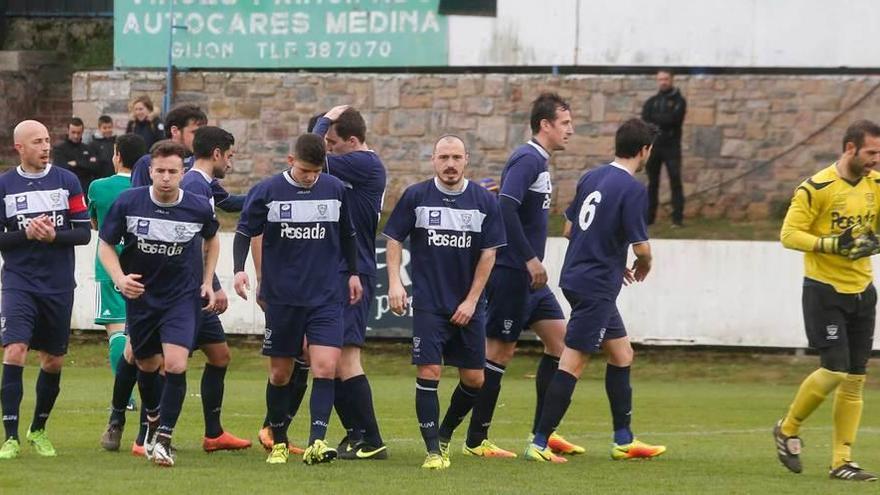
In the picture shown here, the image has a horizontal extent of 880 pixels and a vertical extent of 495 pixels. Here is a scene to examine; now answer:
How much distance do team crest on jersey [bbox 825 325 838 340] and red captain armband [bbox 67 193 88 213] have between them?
16.5 ft

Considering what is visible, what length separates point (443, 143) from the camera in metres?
11.2

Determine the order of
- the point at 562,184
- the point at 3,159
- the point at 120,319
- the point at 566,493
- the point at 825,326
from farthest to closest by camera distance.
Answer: the point at 3,159 < the point at 562,184 < the point at 120,319 < the point at 825,326 < the point at 566,493

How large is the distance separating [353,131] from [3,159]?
16962mm

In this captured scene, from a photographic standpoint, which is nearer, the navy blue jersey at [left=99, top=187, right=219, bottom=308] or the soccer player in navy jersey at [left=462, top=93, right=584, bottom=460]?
the navy blue jersey at [left=99, top=187, right=219, bottom=308]

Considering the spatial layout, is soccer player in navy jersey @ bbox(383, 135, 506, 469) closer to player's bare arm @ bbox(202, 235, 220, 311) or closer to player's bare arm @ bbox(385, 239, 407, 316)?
player's bare arm @ bbox(385, 239, 407, 316)

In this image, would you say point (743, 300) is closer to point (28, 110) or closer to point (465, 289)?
point (465, 289)

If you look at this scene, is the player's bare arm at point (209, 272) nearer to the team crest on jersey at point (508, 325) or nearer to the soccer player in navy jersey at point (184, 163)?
the soccer player in navy jersey at point (184, 163)

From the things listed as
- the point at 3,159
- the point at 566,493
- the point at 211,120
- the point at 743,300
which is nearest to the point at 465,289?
the point at 566,493

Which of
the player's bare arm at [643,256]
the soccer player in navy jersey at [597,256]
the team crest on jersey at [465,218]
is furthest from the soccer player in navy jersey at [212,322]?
the player's bare arm at [643,256]

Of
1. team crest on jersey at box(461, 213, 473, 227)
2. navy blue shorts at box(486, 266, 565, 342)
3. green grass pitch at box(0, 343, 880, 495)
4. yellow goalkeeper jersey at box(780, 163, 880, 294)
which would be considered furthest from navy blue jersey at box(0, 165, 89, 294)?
yellow goalkeeper jersey at box(780, 163, 880, 294)

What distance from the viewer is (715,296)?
19.7m

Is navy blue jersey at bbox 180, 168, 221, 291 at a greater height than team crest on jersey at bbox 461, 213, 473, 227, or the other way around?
navy blue jersey at bbox 180, 168, 221, 291

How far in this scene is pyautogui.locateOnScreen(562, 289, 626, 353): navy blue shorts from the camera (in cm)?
1163

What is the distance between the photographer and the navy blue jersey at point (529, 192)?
11875 mm
